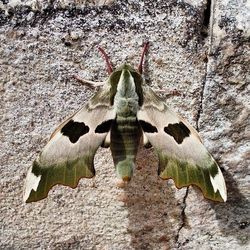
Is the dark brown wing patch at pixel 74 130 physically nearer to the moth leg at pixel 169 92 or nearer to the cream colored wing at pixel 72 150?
the cream colored wing at pixel 72 150

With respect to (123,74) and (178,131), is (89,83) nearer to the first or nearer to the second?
(123,74)

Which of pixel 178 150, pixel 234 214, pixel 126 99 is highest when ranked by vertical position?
pixel 126 99

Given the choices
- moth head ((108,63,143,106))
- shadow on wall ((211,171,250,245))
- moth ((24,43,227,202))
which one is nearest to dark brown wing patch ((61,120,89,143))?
moth ((24,43,227,202))

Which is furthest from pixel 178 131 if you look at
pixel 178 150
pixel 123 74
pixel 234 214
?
pixel 234 214

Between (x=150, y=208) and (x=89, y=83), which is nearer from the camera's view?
(x=89, y=83)

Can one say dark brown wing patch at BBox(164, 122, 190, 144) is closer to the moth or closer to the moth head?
the moth

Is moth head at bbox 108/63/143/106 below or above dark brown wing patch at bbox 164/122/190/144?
above
